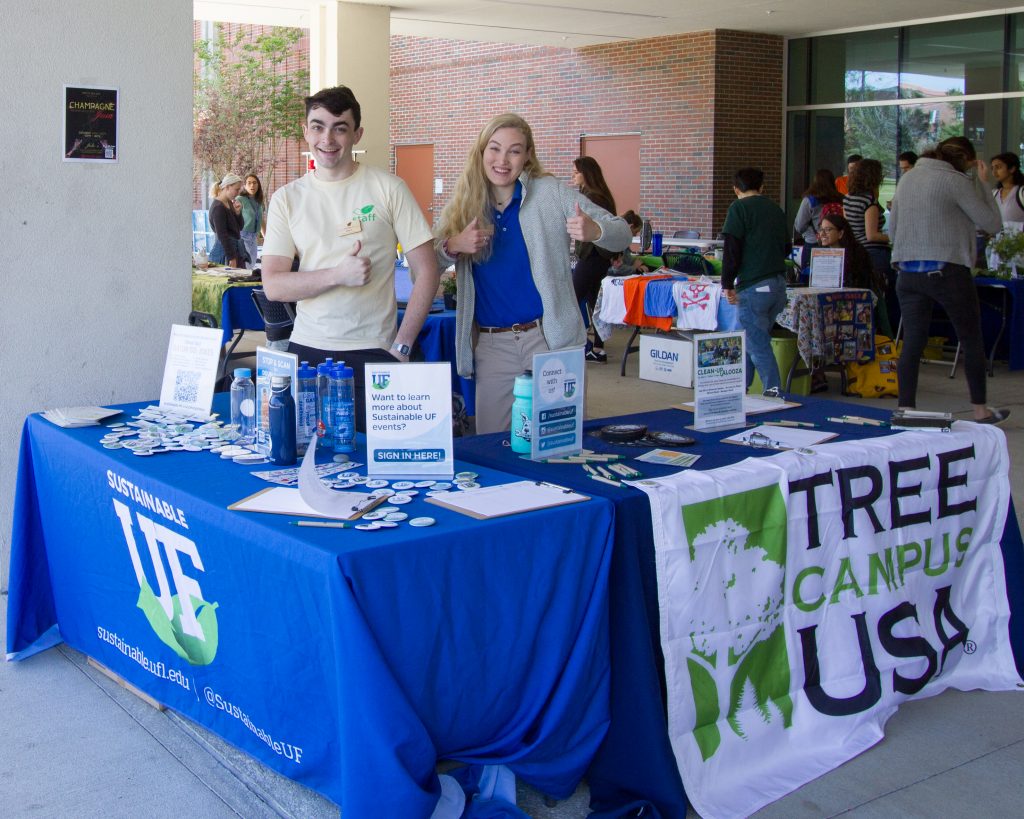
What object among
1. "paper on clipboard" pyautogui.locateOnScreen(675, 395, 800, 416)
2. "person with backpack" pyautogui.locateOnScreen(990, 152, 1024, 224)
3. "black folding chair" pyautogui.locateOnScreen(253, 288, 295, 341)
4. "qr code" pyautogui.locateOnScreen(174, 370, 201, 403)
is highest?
"person with backpack" pyautogui.locateOnScreen(990, 152, 1024, 224)

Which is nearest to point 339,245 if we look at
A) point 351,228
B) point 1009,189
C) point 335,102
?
point 351,228

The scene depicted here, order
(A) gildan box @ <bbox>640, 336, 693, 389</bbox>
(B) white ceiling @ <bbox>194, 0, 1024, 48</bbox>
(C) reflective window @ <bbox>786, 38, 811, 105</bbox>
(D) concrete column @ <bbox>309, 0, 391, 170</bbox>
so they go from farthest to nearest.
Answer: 1. (C) reflective window @ <bbox>786, 38, 811, 105</bbox>
2. (D) concrete column @ <bbox>309, 0, 391, 170</bbox>
3. (B) white ceiling @ <bbox>194, 0, 1024, 48</bbox>
4. (A) gildan box @ <bbox>640, 336, 693, 389</bbox>

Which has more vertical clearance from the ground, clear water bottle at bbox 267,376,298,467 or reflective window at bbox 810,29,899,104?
reflective window at bbox 810,29,899,104

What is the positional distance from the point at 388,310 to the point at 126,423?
786 millimetres

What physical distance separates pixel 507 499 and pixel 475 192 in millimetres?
1395

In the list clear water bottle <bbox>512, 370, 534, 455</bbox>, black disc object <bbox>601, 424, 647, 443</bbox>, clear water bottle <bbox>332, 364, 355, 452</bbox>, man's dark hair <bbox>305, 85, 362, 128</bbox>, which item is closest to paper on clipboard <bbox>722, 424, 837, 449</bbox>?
black disc object <bbox>601, 424, 647, 443</bbox>

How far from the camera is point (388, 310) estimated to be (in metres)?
3.21

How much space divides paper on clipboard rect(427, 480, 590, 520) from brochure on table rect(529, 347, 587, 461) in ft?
0.82

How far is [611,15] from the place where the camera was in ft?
42.2

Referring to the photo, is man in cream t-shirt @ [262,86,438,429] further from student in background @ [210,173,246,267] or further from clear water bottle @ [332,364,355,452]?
student in background @ [210,173,246,267]

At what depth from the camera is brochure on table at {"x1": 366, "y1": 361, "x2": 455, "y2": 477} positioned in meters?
2.47

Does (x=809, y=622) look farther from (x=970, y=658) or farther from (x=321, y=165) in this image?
(x=321, y=165)

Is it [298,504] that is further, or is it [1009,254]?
[1009,254]

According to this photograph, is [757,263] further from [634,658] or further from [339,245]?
[634,658]
